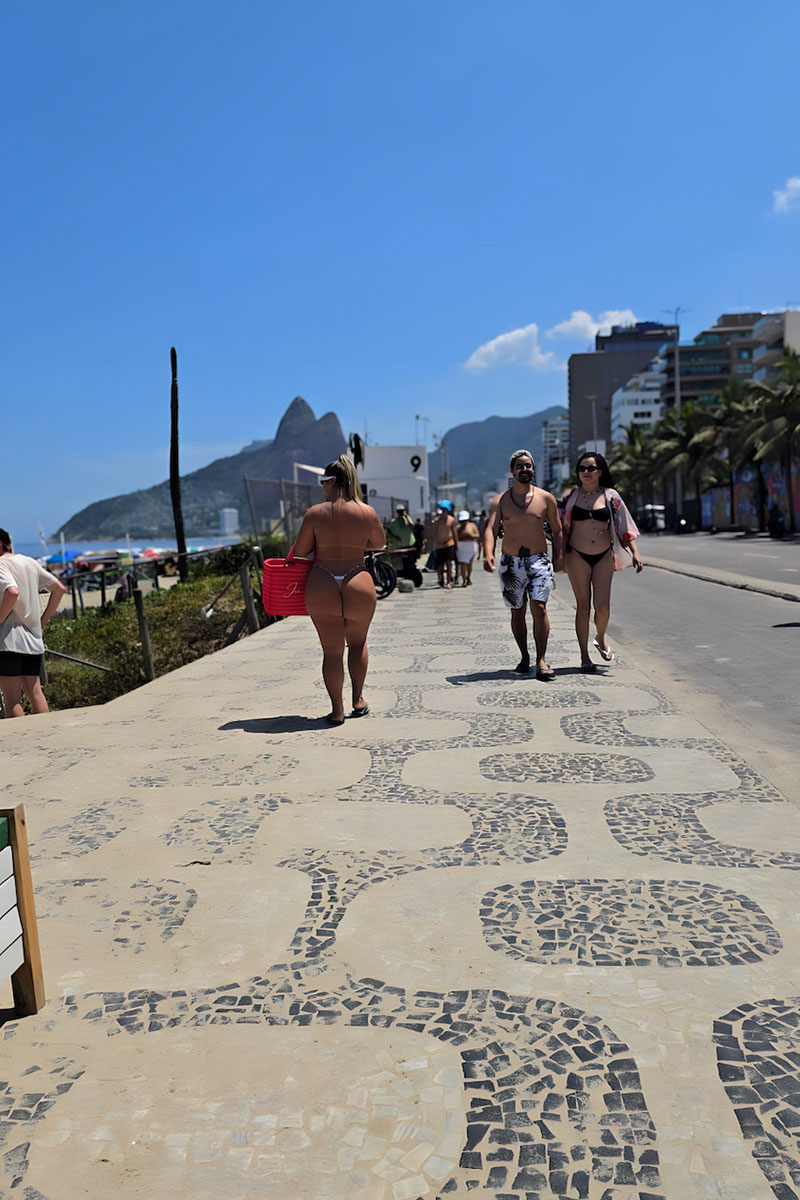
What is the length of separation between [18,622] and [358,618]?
2.64m

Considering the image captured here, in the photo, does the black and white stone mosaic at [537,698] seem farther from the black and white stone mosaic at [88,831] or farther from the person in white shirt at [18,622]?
the person in white shirt at [18,622]

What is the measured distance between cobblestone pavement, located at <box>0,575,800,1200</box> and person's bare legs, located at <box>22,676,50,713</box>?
2148 millimetres

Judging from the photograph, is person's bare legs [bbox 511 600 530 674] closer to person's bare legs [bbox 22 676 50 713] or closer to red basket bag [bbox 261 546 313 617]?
red basket bag [bbox 261 546 313 617]

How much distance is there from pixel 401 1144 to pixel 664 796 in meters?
2.63

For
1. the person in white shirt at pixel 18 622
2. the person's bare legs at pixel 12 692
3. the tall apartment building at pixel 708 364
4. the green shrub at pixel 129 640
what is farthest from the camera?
the tall apartment building at pixel 708 364

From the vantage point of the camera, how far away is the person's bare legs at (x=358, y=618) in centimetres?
633

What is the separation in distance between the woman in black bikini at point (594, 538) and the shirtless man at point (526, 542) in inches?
7.5

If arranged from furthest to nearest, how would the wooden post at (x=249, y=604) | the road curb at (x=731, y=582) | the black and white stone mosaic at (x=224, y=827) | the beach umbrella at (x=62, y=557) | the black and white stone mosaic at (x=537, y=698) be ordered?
the beach umbrella at (x=62, y=557), the road curb at (x=731, y=582), the wooden post at (x=249, y=604), the black and white stone mosaic at (x=537, y=698), the black and white stone mosaic at (x=224, y=827)

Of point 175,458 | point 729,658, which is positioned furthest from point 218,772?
point 175,458

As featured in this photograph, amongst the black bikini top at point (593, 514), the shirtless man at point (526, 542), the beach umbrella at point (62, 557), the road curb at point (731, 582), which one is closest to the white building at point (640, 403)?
the beach umbrella at point (62, 557)

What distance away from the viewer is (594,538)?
8.12 m

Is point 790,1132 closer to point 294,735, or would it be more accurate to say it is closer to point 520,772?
point 520,772

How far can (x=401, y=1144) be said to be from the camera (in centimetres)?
206

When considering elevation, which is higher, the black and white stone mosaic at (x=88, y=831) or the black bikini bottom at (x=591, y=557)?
the black bikini bottom at (x=591, y=557)
